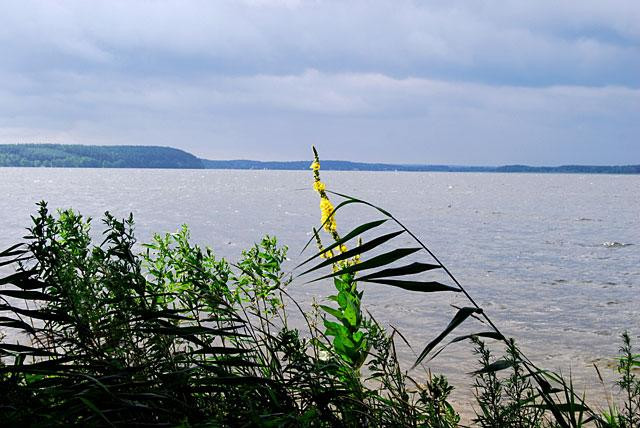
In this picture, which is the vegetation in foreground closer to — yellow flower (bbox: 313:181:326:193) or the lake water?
the lake water

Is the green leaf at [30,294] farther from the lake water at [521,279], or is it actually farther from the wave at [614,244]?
the wave at [614,244]

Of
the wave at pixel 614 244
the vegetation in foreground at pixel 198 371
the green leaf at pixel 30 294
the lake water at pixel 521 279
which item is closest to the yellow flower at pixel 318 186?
the lake water at pixel 521 279

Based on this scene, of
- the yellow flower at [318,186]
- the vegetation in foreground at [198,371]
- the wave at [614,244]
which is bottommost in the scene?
the wave at [614,244]

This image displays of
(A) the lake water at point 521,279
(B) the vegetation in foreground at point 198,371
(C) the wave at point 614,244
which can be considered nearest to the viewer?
(B) the vegetation in foreground at point 198,371

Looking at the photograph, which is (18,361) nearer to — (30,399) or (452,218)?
(30,399)

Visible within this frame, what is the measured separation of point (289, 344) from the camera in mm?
2213

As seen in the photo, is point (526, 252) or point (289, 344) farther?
point (526, 252)

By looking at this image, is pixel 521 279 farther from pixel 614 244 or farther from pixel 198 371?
pixel 198 371

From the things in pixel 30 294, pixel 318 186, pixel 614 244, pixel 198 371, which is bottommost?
pixel 614 244

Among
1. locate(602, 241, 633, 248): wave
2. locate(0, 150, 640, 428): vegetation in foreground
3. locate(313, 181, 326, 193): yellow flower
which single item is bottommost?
Answer: locate(602, 241, 633, 248): wave

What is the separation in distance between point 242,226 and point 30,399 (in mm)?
43945

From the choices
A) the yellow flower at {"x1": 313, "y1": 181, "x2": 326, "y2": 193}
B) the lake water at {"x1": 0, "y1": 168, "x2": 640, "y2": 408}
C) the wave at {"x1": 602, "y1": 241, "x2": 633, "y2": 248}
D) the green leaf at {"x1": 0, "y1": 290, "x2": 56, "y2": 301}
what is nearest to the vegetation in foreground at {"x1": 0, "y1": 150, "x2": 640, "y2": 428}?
the green leaf at {"x1": 0, "y1": 290, "x2": 56, "y2": 301}

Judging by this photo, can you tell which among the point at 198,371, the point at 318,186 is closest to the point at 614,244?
the point at 318,186

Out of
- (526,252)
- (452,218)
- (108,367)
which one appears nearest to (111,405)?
(108,367)
